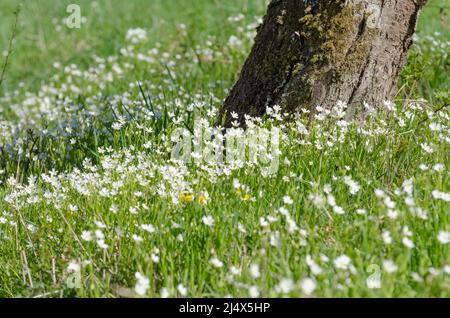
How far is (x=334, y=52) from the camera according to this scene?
458 cm

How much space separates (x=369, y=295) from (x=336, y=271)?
1.01ft

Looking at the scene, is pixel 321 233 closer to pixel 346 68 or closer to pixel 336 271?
pixel 336 271

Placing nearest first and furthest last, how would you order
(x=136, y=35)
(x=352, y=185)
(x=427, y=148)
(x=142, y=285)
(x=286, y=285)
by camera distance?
(x=286, y=285), (x=142, y=285), (x=352, y=185), (x=427, y=148), (x=136, y=35)

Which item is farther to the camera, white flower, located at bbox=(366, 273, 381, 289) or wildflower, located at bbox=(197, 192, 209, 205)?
wildflower, located at bbox=(197, 192, 209, 205)

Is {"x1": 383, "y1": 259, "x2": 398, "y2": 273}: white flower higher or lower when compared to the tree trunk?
lower

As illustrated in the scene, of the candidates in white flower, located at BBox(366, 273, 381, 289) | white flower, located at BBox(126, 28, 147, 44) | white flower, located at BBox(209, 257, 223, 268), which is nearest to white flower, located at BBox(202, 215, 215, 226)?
white flower, located at BBox(209, 257, 223, 268)

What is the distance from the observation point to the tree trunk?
180 inches

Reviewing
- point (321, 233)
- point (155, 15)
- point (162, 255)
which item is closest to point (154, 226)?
point (162, 255)

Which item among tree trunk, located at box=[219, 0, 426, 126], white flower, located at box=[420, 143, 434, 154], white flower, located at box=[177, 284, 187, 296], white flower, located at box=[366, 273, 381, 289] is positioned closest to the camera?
white flower, located at box=[366, 273, 381, 289]

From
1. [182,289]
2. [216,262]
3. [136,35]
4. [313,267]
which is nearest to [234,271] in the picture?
[216,262]

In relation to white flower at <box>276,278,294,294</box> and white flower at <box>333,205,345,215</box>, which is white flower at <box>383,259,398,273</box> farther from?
white flower at <box>333,205,345,215</box>

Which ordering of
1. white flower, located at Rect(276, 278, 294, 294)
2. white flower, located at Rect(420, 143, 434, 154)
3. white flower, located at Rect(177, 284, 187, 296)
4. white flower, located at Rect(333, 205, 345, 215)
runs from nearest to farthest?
1. white flower, located at Rect(276, 278, 294, 294)
2. white flower, located at Rect(177, 284, 187, 296)
3. white flower, located at Rect(333, 205, 345, 215)
4. white flower, located at Rect(420, 143, 434, 154)

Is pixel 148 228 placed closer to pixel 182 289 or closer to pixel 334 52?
pixel 182 289

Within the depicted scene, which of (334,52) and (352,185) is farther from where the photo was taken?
(334,52)
